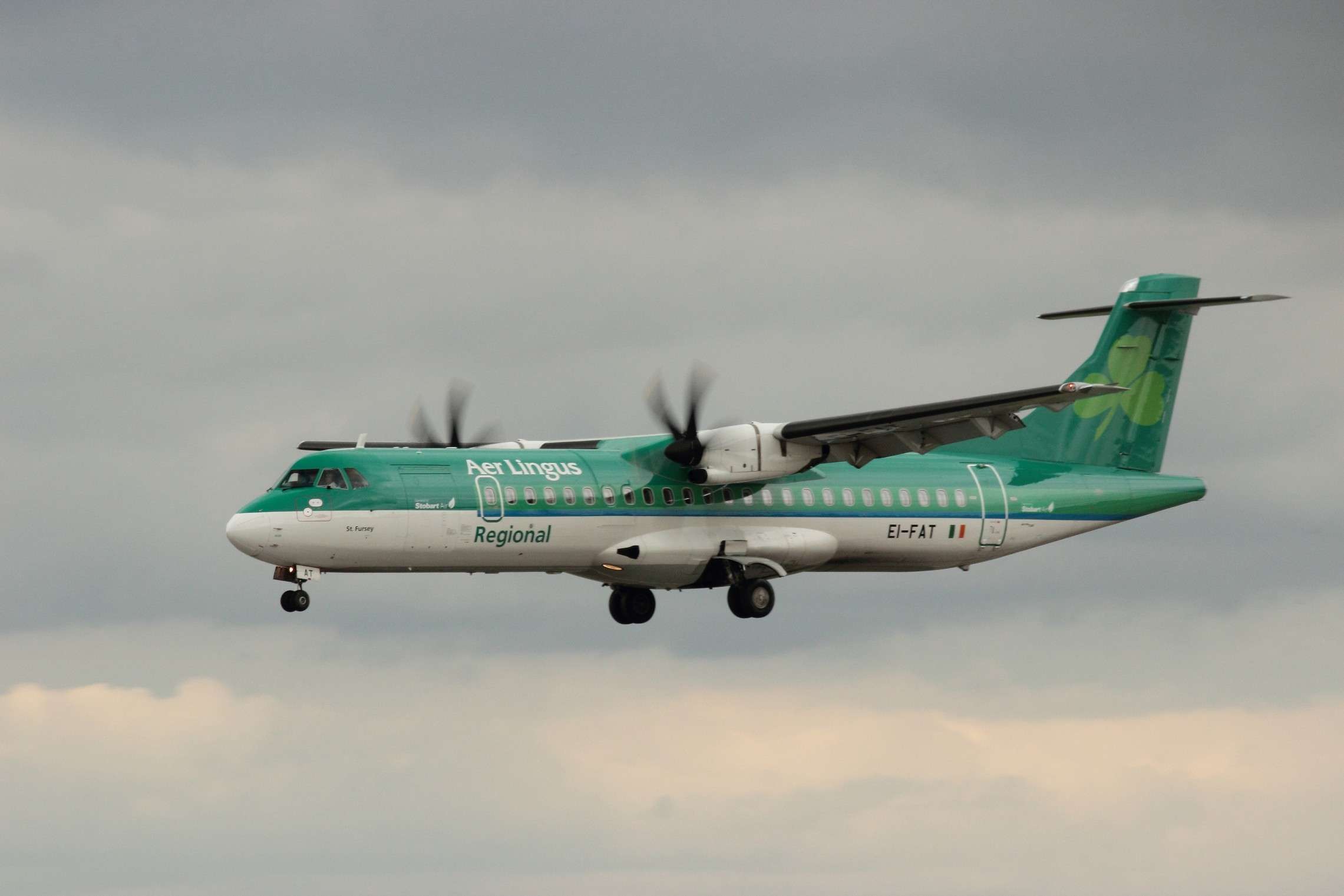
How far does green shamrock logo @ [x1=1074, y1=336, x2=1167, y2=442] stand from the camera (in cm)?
4512

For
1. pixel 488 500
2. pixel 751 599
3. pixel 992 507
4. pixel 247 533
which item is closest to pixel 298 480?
pixel 247 533

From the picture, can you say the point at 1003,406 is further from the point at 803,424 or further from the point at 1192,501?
the point at 1192,501

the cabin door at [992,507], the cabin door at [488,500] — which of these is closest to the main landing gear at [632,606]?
the cabin door at [488,500]

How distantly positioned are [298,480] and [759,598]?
1027cm

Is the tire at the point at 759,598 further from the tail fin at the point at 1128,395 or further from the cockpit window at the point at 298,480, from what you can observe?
the cockpit window at the point at 298,480

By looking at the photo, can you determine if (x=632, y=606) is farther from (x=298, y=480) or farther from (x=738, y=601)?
(x=298, y=480)

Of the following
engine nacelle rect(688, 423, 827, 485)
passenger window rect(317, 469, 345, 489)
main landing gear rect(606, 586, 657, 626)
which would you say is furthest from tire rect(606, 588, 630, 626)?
passenger window rect(317, 469, 345, 489)

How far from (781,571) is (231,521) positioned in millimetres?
11723

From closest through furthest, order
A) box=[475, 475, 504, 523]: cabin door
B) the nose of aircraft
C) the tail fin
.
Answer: the nose of aircraft < box=[475, 475, 504, 523]: cabin door < the tail fin

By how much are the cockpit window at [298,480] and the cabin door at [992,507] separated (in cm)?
1525

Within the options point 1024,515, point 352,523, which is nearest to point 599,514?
point 352,523

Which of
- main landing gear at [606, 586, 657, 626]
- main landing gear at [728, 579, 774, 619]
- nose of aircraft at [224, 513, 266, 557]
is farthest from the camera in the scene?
main landing gear at [606, 586, 657, 626]

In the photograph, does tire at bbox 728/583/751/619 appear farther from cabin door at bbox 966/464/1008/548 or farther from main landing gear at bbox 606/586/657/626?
cabin door at bbox 966/464/1008/548

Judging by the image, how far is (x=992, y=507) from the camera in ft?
141
